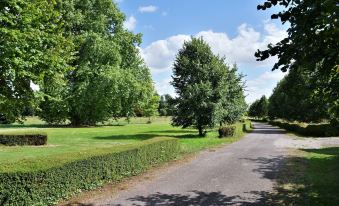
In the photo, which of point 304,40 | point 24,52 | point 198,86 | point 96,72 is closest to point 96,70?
point 96,72

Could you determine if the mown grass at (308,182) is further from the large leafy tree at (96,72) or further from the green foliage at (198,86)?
the large leafy tree at (96,72)

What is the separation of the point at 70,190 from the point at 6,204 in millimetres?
2331

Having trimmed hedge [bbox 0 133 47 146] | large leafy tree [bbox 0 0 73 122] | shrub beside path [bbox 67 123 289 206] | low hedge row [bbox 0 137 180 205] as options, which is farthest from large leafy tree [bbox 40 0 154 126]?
low hedge row [bbox 0 137 180 205]

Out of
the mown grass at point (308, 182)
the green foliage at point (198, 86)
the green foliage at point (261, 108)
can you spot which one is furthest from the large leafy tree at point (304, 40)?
the green foliage at point (261, 108)

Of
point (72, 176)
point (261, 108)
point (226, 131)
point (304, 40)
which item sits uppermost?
point (261, 108)

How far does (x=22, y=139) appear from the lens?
26.5m

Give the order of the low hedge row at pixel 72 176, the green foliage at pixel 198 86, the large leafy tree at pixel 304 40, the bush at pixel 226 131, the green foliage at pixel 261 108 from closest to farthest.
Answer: the large leafy tree at pixel 304 40 → the low hedge row at pixel 72 176 → the green foliage at pixel 198 86 → the bush at pixel 226 131 → the green foliage at pixel 261 108

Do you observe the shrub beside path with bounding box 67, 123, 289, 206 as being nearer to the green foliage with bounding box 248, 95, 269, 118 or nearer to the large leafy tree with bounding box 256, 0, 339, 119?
the large leafy tree with bounding box 256, 0, 339, 119

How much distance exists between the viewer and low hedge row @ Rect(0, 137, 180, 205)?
8.93 m

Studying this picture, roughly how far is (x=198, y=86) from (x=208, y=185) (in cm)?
2041

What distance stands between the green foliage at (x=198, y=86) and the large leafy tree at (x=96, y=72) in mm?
16326

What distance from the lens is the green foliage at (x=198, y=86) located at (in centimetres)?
3322

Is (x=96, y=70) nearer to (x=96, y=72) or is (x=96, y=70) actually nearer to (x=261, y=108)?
(x=96, y=72)

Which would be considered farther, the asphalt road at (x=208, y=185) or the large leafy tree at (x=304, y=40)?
the asphalt road at (x=208, y=185)
